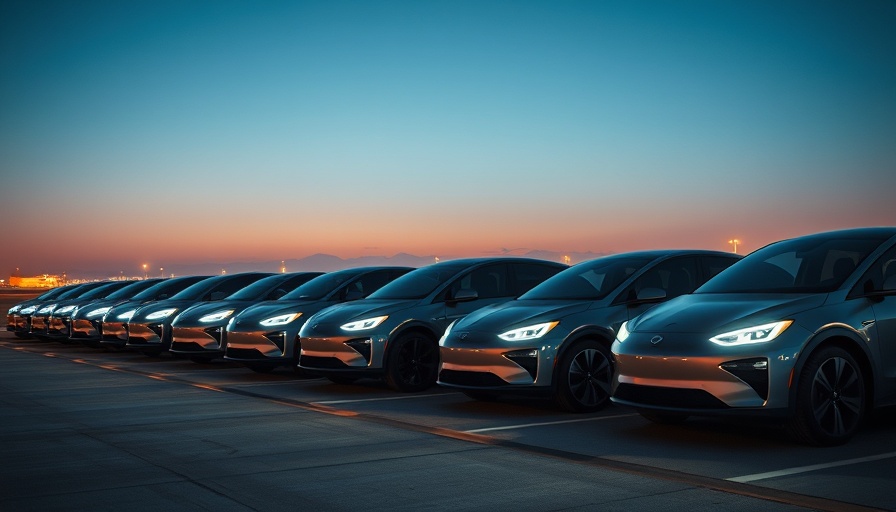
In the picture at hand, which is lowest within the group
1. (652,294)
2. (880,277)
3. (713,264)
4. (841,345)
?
(841,345)

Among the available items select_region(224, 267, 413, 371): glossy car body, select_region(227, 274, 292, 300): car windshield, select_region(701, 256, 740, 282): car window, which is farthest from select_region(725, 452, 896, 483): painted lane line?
select_region(227, 274, 292, 300): car windshield

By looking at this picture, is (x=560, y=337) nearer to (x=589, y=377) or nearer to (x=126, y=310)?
(x=589, y=377)

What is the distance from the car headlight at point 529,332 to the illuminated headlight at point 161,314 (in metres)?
9.87

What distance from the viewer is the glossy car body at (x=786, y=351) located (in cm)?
724

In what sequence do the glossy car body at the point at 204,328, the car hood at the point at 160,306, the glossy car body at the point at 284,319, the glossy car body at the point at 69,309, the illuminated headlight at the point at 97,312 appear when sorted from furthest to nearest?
the glossy car body at the point at 69,309, the illuminated headlight at the point at 97,312, the car hood at the point at 160,306, the glossy car body at the point at 204,328, the glossy car body at the point at 284,319

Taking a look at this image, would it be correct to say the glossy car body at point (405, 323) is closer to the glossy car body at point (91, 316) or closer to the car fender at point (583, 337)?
the car fender at point (583, 337)

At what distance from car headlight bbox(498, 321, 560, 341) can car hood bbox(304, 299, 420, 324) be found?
264 cm

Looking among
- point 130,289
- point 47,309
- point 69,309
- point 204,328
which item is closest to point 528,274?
point 204,328

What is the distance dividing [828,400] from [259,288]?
1175cm

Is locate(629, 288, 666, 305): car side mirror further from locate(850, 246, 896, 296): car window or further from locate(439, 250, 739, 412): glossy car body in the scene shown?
locate(850, 246, 896, 296): car window

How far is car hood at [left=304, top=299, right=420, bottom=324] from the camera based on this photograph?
12047 millimetres

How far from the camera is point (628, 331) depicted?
8.31 metres

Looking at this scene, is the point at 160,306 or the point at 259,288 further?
the point at 160,306

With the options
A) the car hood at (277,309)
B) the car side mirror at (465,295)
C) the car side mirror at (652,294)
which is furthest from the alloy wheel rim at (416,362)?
the car side mirror at (652,294)
